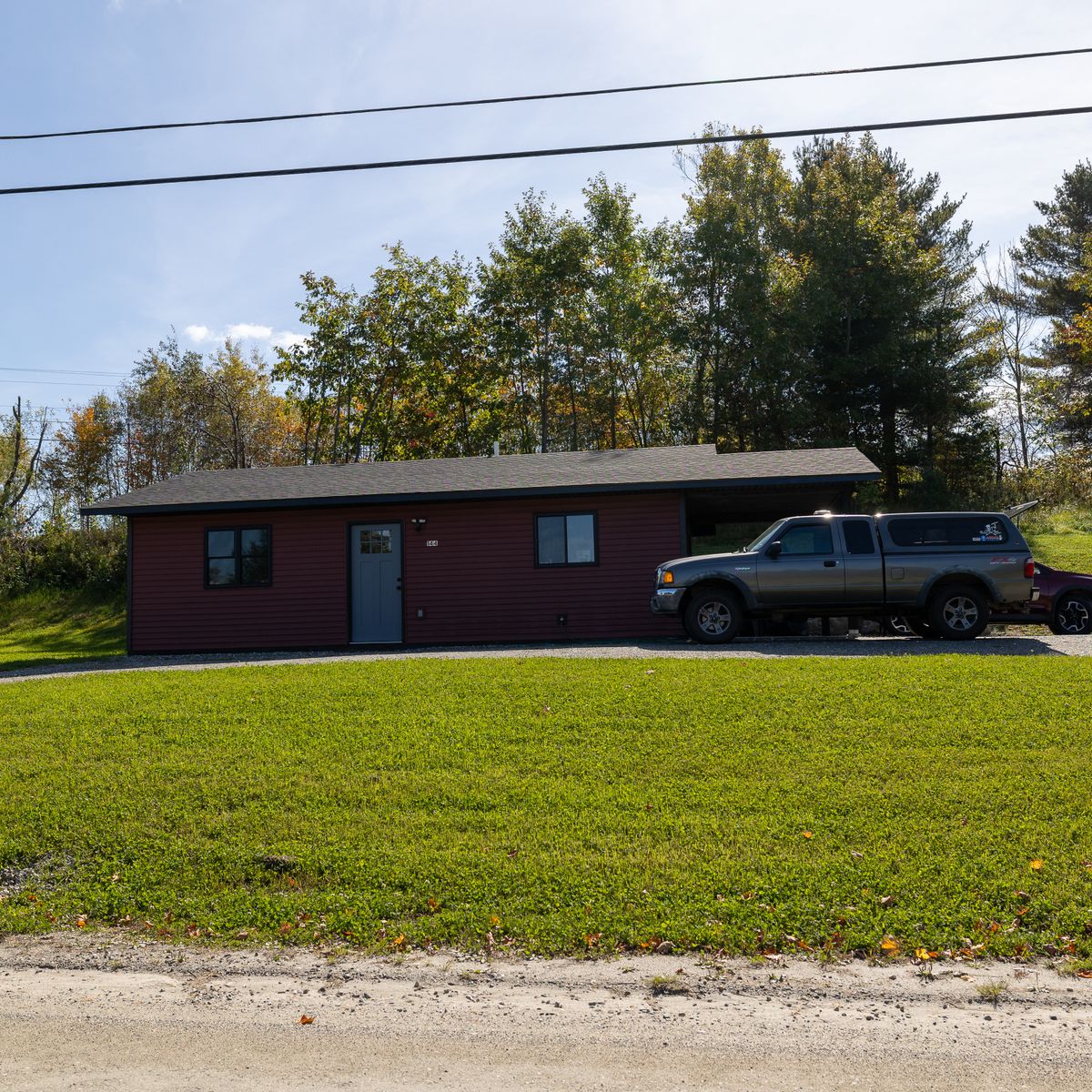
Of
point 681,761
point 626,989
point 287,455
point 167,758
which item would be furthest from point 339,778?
point 287,455

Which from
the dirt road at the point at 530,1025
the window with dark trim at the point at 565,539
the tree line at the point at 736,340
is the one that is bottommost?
the dirt road at the point at 530,1025

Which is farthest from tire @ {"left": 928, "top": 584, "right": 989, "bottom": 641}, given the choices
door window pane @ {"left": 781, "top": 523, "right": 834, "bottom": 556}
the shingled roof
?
the shingled roof

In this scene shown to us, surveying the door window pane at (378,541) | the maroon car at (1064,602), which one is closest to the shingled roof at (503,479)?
the door window pane at (378,541)

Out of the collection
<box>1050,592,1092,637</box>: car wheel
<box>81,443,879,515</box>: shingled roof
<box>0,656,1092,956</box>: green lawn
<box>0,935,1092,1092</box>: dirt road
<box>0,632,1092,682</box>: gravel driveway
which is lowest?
<box>0,935,1092,1092</box>: dirt road

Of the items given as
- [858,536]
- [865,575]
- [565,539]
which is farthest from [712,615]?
[565,539]

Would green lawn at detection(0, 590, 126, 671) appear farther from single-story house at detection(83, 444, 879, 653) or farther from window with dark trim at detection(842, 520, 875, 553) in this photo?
window with dark trim at detection(842, 520, 875, 553)

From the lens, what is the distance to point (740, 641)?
14172 mm

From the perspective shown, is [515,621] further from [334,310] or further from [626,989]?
[334,310]

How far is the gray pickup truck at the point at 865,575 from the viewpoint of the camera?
1323cm

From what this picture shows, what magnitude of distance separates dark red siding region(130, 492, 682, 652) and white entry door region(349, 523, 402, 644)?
0.60ft

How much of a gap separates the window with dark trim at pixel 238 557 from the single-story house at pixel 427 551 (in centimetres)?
2

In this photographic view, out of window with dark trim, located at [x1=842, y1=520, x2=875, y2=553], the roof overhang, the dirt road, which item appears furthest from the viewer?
the roof overhang

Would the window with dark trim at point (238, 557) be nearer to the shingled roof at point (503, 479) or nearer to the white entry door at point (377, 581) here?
the shingled roof at point (503, 479)

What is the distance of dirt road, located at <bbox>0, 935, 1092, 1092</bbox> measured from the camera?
11.3ft
